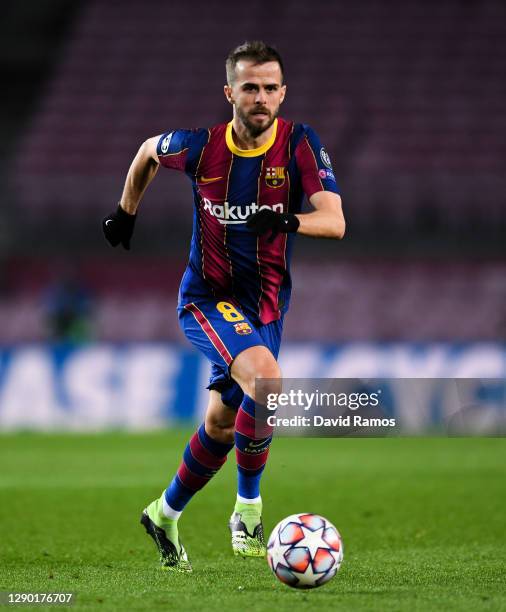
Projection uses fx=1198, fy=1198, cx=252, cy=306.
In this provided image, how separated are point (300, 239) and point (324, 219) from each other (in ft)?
47.4

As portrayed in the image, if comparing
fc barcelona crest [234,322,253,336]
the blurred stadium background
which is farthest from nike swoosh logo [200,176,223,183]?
the blurred stadium background

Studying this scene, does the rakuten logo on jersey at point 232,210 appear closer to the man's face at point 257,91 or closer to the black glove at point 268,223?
the man's face at point 257,91

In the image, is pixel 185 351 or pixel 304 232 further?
pixel 185 351

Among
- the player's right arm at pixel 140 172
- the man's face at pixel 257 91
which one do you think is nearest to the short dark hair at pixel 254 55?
the man's face at pixel 257 91

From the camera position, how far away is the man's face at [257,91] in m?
5.16

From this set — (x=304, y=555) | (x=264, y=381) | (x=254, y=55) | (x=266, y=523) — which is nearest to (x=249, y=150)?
(x=254, y=55)

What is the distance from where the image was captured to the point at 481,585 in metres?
4.64

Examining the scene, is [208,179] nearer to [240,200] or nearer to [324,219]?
[240,200]

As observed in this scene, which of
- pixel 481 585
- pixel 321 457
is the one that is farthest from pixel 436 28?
pixel 481 585

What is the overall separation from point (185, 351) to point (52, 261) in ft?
20.4

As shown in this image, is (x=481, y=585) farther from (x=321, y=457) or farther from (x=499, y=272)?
(x=499, y=272)

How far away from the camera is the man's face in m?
5.16

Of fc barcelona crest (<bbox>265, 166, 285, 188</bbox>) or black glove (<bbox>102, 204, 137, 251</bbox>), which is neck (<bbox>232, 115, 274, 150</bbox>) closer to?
fc barcelona crest (<bbox>265, 166, 285, 188</bbox>)

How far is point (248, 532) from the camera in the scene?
222 inches
